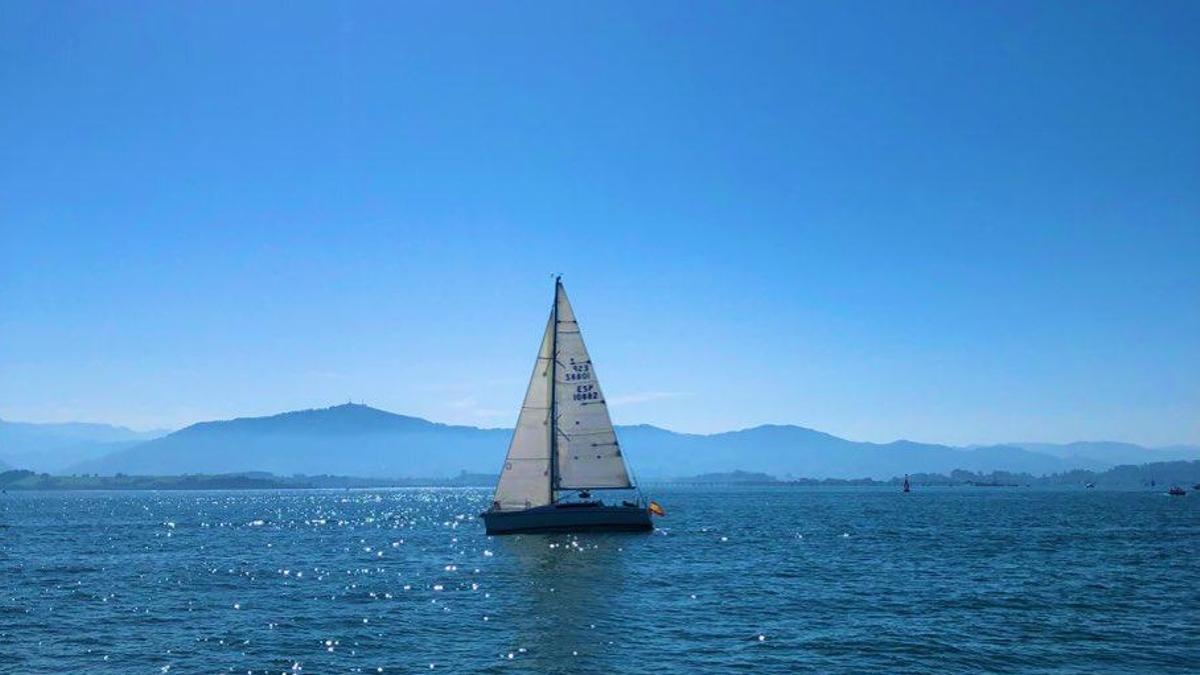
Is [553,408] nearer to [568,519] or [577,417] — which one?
[577,417]

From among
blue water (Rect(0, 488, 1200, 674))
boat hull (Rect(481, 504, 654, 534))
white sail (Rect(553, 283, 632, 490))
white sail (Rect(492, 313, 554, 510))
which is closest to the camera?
blue water (Rect(0, 488, 1200, 674))

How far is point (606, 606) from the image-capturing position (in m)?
40.8

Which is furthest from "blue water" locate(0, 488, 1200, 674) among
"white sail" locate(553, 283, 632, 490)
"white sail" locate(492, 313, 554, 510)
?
"white sail" locate(553, 283, 632, 490)

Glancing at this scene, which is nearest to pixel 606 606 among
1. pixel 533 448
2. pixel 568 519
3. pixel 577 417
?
pixel 568 519

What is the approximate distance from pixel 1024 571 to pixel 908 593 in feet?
44.1

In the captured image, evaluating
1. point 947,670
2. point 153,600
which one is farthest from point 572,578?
point 947,670

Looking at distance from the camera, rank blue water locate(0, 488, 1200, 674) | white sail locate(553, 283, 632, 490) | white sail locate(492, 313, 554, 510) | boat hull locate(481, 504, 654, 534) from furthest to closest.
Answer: white sail locate(553, 283, 632, 490), white sail locate(492, 313, 554, 510), boat hull locate(481, 504, 654, 534), blue water locate(0, 488, 1200, 674)

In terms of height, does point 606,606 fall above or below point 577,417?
below

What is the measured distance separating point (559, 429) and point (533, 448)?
2411 mm

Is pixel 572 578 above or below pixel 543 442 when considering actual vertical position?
below

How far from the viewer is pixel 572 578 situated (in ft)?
163

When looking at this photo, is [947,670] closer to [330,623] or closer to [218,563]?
[330,623]

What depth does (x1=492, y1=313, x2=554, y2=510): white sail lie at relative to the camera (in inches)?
2682

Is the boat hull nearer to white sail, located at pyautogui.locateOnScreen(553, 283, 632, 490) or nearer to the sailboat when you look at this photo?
the sailboat
